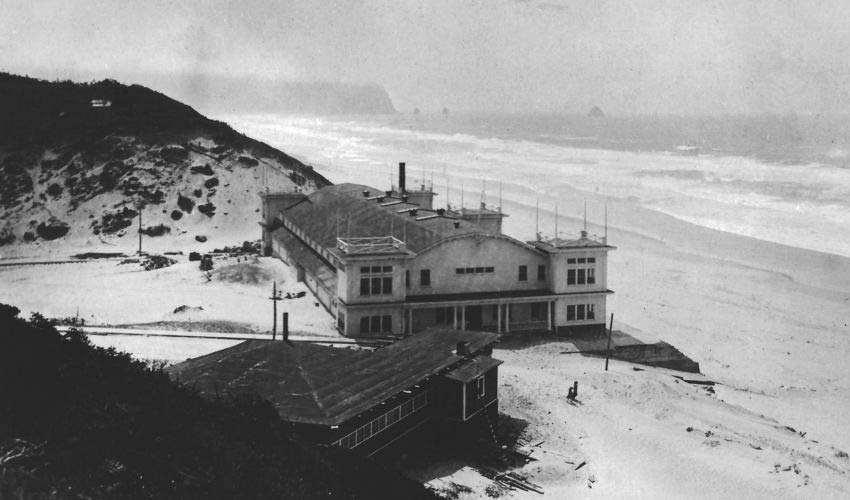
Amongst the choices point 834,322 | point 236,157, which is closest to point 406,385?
point 834,322

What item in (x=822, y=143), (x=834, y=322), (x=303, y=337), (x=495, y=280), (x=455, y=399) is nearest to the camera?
(x=455, y=399)

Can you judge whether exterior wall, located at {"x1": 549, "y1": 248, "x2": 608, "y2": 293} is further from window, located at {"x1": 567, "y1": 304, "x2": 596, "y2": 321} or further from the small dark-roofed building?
the small dark-roofed building

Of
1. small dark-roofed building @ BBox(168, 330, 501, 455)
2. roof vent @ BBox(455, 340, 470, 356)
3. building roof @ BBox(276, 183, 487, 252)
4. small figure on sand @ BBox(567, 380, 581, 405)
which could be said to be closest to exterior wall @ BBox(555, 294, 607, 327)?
building roof @ BBox(276, 183, 487, 252)

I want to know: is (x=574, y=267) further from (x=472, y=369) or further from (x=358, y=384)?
(x=358, y=384)

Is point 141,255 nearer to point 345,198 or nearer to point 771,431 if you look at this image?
point 345,198


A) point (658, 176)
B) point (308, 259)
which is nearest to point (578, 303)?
point (308, 259)

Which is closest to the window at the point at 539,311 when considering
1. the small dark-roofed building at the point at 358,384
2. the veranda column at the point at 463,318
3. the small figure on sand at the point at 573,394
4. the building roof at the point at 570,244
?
the building roof at the point at 570,244
